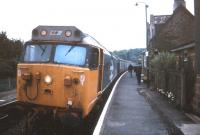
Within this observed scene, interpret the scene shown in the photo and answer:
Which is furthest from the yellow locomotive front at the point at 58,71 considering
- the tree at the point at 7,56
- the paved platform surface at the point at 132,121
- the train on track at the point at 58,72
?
the tree at the point at 7,56

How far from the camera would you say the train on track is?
11039mm

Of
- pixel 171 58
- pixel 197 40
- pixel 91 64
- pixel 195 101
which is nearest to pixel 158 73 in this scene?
pixel 171 58

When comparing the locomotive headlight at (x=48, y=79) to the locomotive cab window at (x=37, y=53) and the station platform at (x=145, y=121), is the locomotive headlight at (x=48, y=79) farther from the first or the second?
the station platform at (x=145, y=121)

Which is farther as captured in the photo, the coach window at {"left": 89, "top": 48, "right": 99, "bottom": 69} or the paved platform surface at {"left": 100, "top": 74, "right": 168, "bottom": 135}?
the coach window at {"left": 89, "top": 48, "right": 99, "bottom": 69}

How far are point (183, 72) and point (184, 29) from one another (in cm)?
3485

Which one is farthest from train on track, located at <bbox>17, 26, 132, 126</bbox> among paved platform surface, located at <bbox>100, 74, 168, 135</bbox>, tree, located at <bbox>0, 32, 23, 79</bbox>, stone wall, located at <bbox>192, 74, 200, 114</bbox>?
tree, located at <bbox>0, 32, 23, 79</bbox>

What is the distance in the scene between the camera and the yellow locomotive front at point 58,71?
11047 millimetres

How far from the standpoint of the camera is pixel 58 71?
11.1 meters

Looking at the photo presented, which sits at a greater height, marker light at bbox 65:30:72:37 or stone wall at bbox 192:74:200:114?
marker light at bbox 65:30:72:37

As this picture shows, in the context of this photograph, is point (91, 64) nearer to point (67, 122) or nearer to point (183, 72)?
point (67, 122)

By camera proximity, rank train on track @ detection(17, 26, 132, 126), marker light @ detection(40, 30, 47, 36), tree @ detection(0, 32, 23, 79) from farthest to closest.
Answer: tree @ detection(0, 32, 23, 79) → marker light @ detection(40, 30, 47, 36) → train on track @ detection(17, 26, 132, 126)

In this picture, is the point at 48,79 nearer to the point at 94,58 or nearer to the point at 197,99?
the point at 94,58

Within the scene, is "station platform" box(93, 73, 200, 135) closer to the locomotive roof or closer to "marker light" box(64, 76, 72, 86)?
"marker light" box(64, 76, 72, 86)

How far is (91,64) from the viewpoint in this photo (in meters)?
→ 11.7
